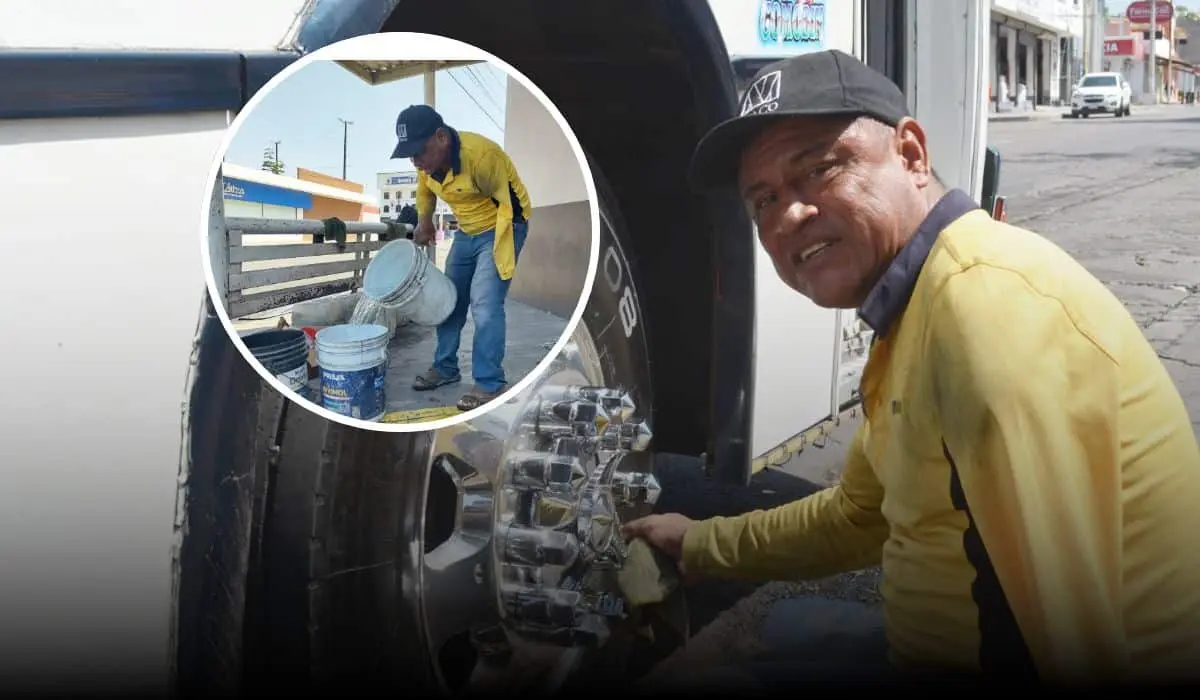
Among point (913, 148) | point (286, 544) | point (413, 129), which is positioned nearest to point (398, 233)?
point (413, 129)

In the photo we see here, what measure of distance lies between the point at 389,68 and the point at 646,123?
3.66ft

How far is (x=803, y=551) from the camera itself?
212 cm

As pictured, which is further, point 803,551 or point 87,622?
point 803,551

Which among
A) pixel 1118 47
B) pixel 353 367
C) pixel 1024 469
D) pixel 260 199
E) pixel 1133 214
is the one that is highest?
pixel 1118 47

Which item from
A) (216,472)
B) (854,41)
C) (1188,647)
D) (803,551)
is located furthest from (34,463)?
(854,41)

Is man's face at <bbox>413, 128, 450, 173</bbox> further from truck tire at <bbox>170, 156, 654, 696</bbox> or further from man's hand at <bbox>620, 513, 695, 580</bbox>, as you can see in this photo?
man's hand at <bbox>620, 513, 695, 580</bbox>

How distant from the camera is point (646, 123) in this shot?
2570mm

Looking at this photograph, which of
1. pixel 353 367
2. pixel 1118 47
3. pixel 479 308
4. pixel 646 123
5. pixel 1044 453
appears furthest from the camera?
pixel 1118 47

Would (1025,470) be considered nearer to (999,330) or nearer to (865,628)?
(999,330)

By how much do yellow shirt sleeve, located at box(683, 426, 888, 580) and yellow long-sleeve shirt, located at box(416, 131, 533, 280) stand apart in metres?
0.75

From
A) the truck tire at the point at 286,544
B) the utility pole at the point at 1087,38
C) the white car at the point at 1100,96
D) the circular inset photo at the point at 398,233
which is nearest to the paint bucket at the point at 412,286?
the circular inset photo at the point at 398,233

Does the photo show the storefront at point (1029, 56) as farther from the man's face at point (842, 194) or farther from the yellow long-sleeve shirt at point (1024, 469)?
the yellow long-sleeve shirt at point (1024, 469)

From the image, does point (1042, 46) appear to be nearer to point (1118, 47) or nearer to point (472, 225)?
point (1118, 47)

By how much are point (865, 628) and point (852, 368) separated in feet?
4.45
